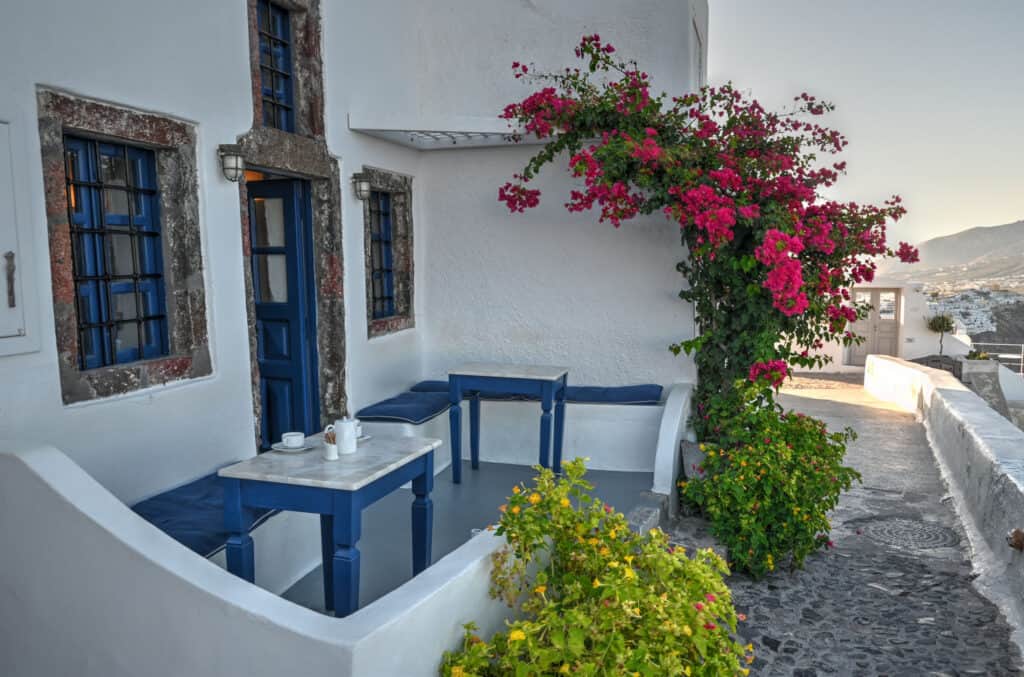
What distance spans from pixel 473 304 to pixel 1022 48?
1845cm

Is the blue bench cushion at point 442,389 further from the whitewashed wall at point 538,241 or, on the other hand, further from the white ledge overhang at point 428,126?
the white ledge overhang at point 428,126

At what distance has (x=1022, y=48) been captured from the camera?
17688mm

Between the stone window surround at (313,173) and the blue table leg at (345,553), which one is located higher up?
the stone window surround at (313,173)

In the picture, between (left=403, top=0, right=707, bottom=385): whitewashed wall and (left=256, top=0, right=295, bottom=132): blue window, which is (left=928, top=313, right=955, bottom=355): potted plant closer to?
(left=403, top=0, right=707, bottom=385): whitewashed wall

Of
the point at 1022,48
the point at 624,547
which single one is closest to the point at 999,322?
the point at 1022,48

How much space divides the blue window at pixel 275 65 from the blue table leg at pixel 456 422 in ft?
6.70

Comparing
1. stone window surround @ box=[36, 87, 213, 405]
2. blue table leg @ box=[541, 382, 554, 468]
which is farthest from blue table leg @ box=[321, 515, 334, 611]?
blue table leg @ box=[541, 382, 554, 468]

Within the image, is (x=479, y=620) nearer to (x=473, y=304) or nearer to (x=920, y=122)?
(x=473, y=304)

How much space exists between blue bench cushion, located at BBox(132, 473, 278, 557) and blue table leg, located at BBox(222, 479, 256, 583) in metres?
0.12

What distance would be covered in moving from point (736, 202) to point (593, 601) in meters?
3.08

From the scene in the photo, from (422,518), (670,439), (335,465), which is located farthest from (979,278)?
(335,465)

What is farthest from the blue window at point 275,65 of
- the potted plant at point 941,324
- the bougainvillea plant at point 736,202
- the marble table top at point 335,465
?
the potted plant at point 941,324

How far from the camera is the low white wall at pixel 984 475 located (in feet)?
13.9

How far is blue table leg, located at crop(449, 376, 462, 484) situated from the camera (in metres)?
5.15
